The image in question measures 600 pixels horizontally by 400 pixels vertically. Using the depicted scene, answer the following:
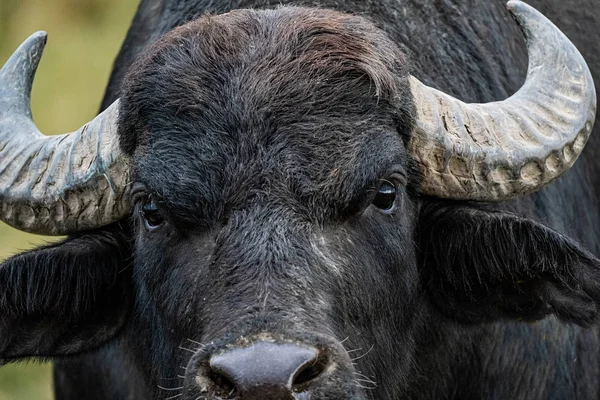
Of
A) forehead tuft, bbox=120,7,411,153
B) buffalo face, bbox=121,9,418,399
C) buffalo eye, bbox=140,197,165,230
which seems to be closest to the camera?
buffalo face, bbox=121,9,418,399

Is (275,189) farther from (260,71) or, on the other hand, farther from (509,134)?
(509,134)

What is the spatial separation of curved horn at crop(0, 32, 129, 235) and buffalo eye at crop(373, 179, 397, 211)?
3.98 ft

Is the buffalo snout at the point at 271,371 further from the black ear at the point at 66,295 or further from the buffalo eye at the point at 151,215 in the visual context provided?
the black ear at the point at 66,295

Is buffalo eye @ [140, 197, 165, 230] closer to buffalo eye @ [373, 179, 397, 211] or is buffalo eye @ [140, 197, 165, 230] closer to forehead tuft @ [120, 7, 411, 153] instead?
forehead tuft @ [120, 7, 411, 153]

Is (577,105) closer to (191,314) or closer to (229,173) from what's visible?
(229,173)

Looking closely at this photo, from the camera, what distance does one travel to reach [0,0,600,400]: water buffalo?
452cm

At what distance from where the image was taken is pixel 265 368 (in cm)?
396

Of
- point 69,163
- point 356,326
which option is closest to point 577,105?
point 356,326

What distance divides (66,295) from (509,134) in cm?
230

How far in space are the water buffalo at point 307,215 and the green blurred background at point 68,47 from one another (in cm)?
739

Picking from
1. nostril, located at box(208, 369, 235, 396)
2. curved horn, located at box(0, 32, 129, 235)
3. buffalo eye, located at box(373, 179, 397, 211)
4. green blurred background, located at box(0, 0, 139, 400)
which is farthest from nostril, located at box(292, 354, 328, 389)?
green blurred background, located at box(0, 0, 139, 400)

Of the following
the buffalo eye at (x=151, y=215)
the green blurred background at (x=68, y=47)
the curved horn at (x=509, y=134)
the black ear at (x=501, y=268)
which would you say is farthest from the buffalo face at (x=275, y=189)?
the green blurred background at (x=68, y=47)

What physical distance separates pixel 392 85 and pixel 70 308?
6.46 ft

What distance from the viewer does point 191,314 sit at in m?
4.77
